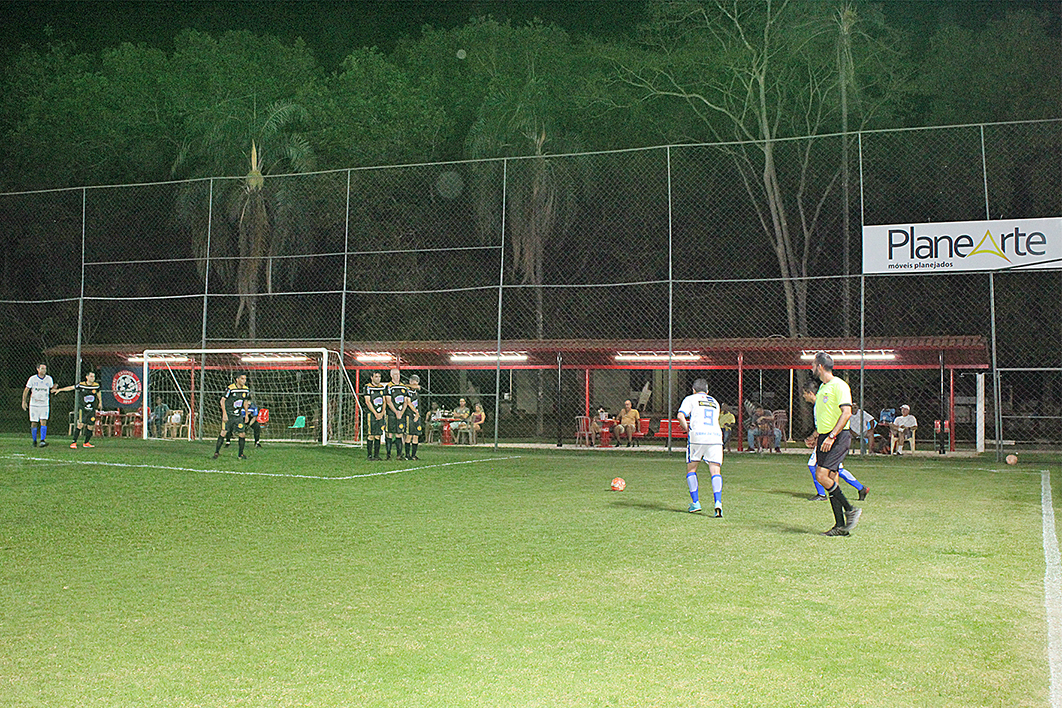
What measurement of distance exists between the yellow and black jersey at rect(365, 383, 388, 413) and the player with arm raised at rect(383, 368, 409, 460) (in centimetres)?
8

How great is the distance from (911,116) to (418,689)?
37.5m

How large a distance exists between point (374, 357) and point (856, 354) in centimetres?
1383

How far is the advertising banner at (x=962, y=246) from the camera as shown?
803 inches

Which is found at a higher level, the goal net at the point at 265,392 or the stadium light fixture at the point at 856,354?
the stadium light fixture at the point at 856,354

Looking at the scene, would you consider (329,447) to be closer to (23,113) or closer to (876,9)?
(876,9)

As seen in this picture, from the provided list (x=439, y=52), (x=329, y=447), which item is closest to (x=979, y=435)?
(x=329, y=447)

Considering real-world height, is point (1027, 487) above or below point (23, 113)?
below

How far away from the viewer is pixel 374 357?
30.4m

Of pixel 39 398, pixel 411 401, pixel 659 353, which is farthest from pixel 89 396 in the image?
pixel 659 353

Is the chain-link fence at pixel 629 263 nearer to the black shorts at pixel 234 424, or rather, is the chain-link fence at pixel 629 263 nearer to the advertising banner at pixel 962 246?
the advertising banner at pixel 962 246

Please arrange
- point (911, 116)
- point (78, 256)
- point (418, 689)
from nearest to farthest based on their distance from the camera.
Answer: point (418, 689)
point (911, 116)
point (78, 256)

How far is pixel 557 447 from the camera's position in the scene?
26.0 meters

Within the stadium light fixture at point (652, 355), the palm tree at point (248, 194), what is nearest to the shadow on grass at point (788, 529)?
the stadium light fixture at point (652, 355)

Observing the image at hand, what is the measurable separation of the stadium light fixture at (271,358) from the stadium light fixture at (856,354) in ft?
45.4
